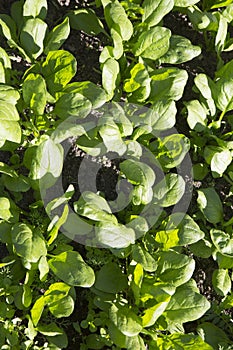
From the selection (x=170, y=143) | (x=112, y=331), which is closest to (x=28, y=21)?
(x=170, y=143)

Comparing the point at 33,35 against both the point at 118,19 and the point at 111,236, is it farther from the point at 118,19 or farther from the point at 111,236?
the point at 111,236

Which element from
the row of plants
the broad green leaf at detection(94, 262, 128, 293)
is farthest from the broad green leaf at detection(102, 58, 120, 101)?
the broad green leaf at detection(94, 262, 128, 293)

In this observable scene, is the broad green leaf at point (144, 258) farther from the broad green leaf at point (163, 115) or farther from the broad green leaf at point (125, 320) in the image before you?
the broad green leaf at point (163, 115)

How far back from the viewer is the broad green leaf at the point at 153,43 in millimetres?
1730

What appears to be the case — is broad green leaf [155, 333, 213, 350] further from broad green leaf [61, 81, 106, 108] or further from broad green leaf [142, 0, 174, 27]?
broad green leaf [142, 0, 174, 27]

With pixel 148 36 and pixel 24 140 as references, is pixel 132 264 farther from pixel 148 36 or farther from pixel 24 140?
pixel 148 36

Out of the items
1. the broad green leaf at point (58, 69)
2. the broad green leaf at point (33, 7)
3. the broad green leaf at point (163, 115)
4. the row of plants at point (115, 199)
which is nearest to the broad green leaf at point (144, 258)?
the row of plants at point (115, 199)

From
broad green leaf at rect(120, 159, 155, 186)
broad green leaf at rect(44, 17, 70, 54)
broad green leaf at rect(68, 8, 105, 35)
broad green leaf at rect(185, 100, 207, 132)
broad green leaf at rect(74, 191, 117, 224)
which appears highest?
broad green leaf at rect(44, 17, 70, 54)

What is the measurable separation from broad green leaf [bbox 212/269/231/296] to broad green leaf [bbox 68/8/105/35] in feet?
2.60

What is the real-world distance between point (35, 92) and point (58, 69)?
0.32 ft

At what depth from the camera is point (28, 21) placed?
1662 millimetres

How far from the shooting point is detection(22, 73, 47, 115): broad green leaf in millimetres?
1554

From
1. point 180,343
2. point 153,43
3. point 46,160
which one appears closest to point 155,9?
point 153,43

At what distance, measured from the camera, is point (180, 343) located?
163 cm
